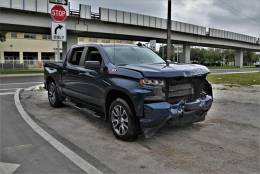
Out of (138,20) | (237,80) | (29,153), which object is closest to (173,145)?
(29,153)

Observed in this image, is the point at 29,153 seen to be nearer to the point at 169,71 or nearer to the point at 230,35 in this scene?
the point at 169,71

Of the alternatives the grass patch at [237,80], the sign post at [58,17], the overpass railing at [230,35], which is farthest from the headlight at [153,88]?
the overpass railing at [230,35]

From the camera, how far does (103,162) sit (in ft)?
13.8

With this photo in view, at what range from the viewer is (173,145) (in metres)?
5.00

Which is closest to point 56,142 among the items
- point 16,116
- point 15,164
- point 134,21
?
point 15,164

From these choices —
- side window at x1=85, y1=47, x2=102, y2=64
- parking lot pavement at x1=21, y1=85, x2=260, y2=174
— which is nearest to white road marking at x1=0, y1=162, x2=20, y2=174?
parking lot pavement at x1=21, y1=85, x2=260, y2=174

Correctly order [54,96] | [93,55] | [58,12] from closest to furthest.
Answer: [93,55]
[54,96]
[58,12]

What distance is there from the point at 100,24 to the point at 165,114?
31211mm

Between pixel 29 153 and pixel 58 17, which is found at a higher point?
pixel 58 17

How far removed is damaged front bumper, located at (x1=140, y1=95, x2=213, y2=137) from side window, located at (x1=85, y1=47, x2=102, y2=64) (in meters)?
1.90

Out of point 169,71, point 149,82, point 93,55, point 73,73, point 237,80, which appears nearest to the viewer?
point 149,82

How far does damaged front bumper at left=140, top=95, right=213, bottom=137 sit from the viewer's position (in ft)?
15.5

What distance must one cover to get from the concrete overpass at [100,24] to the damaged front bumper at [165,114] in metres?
24.7

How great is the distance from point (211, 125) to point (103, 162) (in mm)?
3125
